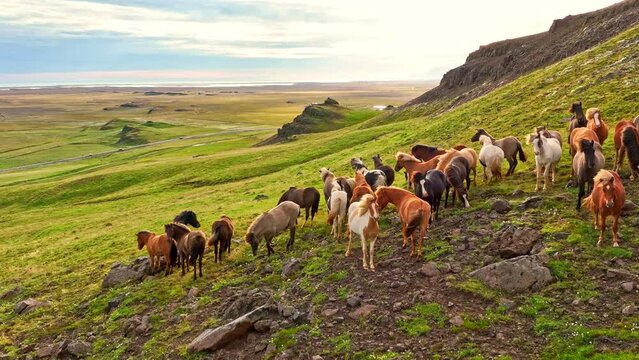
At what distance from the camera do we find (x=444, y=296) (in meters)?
12.7

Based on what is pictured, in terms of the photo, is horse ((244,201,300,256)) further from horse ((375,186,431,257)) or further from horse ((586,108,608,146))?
horse ((586,108,608,146))

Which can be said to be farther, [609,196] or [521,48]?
[521,48]

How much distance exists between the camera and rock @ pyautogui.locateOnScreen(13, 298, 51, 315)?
19.7 meters

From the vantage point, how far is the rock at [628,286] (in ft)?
37.5

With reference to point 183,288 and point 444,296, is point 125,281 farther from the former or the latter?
point 444,296

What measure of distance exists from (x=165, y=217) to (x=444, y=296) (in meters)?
28.1

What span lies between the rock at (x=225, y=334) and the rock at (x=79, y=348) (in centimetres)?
417

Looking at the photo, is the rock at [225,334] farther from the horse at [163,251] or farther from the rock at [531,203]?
the rock at [531,203]

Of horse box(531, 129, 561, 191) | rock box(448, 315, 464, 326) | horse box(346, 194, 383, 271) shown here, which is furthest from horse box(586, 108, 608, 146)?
rock box(448, 315, 464, 326)

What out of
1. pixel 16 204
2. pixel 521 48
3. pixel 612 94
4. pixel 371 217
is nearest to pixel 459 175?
pixel 371 217

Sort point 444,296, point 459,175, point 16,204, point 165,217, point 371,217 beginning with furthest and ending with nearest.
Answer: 1. point 16,204
2. point 165,217
3. point 459,175
4. point 371,217
5. point 444,296

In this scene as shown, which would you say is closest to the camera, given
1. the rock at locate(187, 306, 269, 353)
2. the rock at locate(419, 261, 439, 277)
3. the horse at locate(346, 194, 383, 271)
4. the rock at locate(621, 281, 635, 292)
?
the rock at locate(621, 281, 635, 292)

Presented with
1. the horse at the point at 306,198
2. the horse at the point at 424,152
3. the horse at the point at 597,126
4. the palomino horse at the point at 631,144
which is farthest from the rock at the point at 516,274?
the horse at the point at 424,152

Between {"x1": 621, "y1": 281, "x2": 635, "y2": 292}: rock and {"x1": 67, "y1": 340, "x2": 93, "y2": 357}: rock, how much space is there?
15480 mm
